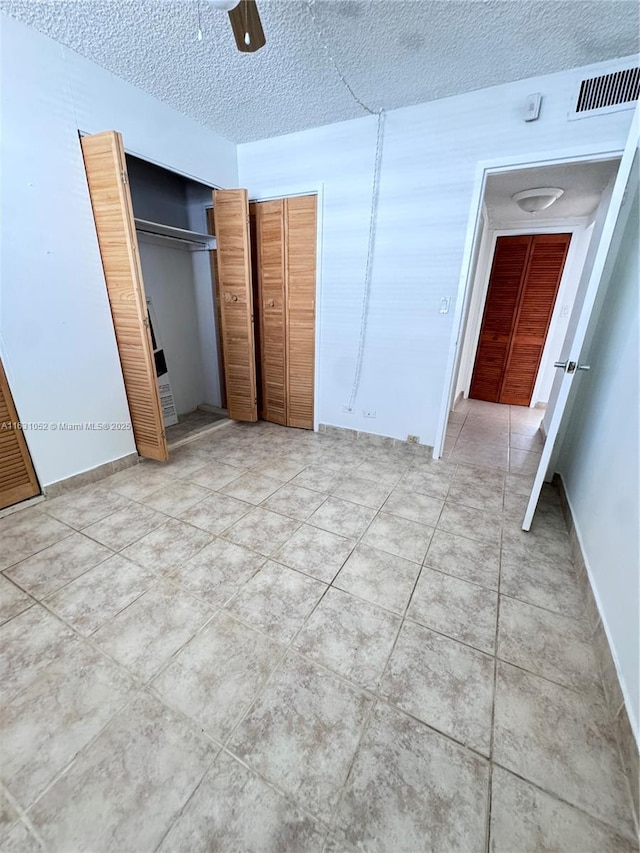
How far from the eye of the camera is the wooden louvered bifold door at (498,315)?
14.3ft

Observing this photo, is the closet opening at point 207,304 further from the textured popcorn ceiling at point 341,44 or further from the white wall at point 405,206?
the textured popcorn ceiling at point 341,44

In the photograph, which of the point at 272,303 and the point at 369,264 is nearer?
the point at 369,264

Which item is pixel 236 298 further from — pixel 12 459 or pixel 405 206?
pixel 12 459

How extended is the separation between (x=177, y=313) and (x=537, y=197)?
3.53m

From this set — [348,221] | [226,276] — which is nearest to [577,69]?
[348,221]

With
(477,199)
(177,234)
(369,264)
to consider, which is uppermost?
(477,199)

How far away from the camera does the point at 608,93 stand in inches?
77.6

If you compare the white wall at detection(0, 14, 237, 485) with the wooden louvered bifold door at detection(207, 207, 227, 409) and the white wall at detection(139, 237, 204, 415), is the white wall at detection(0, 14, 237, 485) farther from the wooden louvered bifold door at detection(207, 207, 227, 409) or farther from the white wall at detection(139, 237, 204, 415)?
the white wall at detection(139, 237, 204, 415)

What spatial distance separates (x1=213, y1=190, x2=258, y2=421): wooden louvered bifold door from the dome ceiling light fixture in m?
2.33

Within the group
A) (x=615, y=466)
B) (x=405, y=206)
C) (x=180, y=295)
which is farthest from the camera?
(x=180, y=295)

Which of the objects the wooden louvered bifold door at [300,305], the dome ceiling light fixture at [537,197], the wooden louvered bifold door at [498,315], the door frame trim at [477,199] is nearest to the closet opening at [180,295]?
the wooden louvered bifold door at [300,305]

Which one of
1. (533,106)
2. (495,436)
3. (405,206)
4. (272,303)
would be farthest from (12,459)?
(495,436)

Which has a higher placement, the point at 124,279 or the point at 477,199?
the point at 477,199

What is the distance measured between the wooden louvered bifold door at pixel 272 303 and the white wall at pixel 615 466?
245 centimetres
